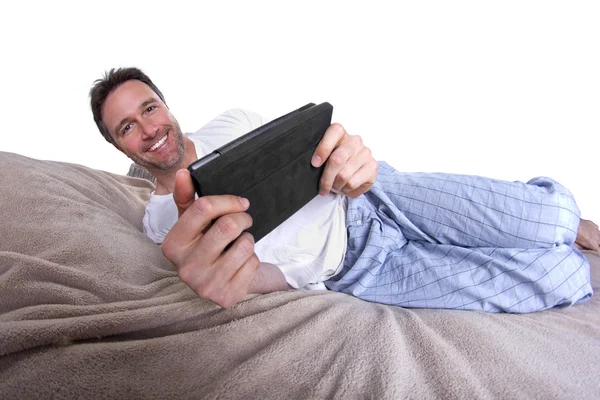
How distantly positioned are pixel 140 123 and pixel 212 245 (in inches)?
30.2

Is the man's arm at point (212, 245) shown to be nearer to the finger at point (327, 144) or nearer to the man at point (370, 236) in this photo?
the man at point (370, 236)

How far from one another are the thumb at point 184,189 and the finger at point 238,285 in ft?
0.47

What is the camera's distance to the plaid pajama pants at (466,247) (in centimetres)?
86

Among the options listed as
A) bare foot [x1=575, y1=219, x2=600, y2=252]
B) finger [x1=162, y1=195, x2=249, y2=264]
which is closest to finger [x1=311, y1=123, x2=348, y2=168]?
finger [x1=162, y1=195, x2=249, y2=264]

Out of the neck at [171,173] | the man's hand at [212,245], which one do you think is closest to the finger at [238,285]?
the man's hand at [212,245]

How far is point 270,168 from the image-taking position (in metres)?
0.63

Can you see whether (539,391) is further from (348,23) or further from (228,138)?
(348,23)

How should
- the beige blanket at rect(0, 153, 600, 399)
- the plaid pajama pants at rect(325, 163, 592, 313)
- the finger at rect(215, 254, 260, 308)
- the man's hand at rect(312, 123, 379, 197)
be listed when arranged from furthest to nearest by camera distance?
1. the plaid pajama pants at rect(325, 163, 592, 313)
2. the man's hand at rect(312, 123, 379, 197)
3. the finger at rect(215, 254, 260, 308)
4. the beige blanket at rect(0, 153, 600, 399)

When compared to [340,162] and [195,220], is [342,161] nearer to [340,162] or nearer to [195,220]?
[340,162]

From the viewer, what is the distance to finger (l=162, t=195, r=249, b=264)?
553 millimetres

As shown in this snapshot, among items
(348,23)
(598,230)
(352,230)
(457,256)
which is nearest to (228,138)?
(352,230)

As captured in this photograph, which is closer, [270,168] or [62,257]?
[270,168]

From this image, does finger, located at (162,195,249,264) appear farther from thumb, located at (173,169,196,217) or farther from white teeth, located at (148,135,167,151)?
white teeth, located at (148,135,167,151)

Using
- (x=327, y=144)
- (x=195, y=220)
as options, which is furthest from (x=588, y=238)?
(x=195, y=220)
